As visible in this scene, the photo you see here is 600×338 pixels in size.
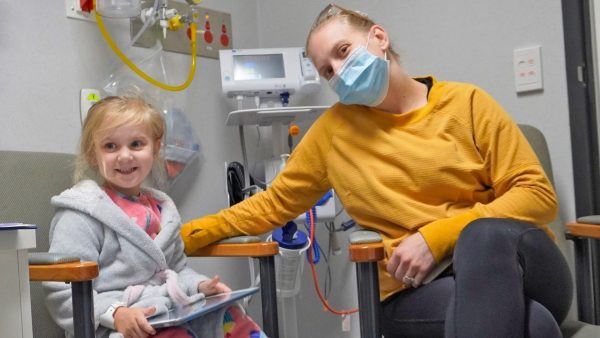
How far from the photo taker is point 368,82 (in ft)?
4.76

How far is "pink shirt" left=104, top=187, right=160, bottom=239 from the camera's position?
156 cm

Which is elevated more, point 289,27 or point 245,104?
point 289,27

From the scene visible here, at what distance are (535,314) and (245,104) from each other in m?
1.67

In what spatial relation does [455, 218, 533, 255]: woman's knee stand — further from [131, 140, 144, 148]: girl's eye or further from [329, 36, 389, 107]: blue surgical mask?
[131, 140, 144, 148]: girl's eye

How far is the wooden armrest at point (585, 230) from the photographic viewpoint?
139 centimetres

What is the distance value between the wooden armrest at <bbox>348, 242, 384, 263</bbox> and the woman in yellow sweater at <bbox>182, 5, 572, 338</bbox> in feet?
0.32

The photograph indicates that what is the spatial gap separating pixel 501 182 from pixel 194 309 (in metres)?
0.69

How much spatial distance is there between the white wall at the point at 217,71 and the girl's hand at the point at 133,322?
75 centimetres

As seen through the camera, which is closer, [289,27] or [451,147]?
[451,147]

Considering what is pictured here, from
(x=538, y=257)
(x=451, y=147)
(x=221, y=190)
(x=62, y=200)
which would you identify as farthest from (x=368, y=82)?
(x=221, y=190)

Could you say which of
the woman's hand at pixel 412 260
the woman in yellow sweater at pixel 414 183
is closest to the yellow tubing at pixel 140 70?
the woman in yellow sweater at pixel 414 183

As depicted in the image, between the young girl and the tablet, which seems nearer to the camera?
the tablet

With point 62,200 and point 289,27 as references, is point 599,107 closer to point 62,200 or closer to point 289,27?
point 289,27

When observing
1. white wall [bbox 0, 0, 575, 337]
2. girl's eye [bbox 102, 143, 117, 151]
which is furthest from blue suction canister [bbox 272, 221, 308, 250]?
girl's eye [bbox 102, 143, 117, 151]
